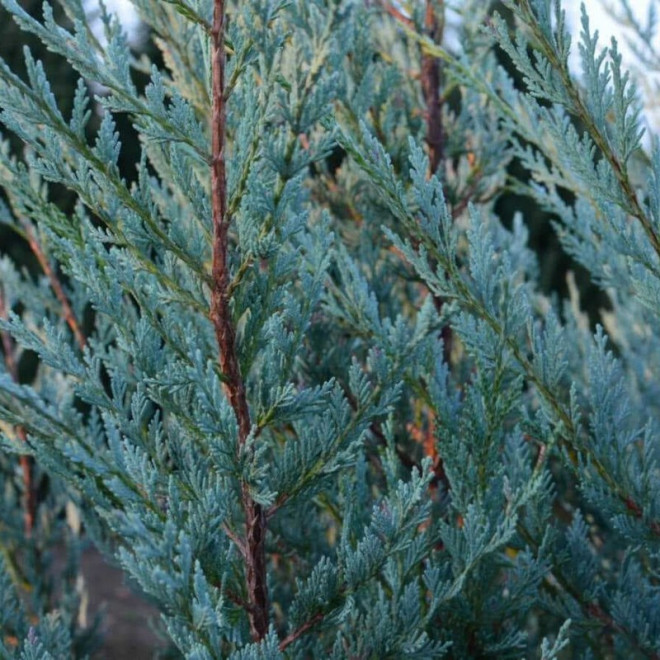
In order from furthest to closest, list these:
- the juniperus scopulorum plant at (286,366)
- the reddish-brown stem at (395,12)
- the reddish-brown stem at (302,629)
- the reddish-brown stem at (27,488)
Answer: the reddish-brown stem at (27,488) < the reddish-brown stem at (395,12) < the reddish-brown stem at (302,629) < the juniperus scopulorum plant at (286,366)

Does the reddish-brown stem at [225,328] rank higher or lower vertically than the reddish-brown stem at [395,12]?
lower

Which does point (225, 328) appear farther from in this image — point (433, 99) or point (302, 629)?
point (433, 99)

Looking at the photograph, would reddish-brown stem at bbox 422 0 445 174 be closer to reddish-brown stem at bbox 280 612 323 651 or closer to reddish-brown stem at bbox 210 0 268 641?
reddish-brown stem at bbox 210 0 268 641

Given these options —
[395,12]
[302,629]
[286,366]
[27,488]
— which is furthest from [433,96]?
[27,488]

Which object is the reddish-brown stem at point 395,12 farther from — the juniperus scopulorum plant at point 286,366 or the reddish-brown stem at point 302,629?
the reddish-brown stem at point 302,629

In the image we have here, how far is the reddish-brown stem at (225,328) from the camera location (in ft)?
5.17

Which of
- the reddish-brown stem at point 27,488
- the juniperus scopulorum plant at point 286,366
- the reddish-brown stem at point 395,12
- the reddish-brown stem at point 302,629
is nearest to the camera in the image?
the juniperus scopulorum plant at point 286,366

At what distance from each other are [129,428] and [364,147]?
72 centimetres

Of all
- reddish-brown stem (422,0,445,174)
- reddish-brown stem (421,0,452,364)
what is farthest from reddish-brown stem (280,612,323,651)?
reddish-brown stem (422,0,445,174)

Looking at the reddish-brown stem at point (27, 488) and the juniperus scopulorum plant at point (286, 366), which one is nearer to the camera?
the juniperus scopulorum plant at point (286, 366)

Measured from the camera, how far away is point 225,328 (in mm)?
1621

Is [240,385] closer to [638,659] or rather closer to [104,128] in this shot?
[104,128]

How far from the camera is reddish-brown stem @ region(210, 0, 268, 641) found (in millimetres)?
1575

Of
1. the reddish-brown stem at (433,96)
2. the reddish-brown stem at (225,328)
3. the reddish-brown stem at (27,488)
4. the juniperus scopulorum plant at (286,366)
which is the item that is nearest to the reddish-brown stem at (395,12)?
the reddish-brown stem at (433,96)
